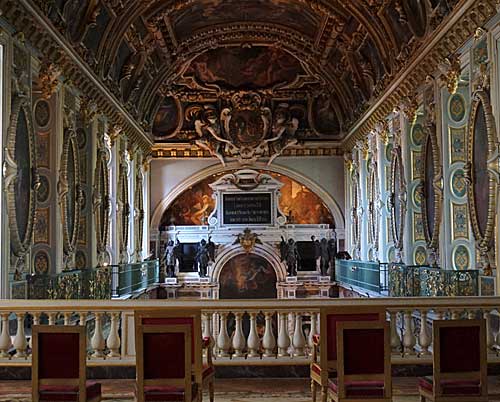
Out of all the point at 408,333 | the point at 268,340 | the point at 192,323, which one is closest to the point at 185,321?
the point at 192,323

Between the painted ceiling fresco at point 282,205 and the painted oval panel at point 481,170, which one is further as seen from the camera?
the painted ceiling fresco at point 282,205

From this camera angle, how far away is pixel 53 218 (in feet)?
51.2

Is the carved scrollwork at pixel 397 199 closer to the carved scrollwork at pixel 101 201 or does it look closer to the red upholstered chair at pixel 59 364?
the carved scrollwork at pixel 101 201

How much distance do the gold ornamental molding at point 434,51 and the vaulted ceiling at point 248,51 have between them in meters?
0.33

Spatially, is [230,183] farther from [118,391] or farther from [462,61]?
[118,391]

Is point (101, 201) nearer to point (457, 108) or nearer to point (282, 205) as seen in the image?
point (457, 108)

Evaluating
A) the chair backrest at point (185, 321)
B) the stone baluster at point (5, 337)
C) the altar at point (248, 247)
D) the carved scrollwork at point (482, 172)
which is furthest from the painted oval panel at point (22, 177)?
the altar at point (248, 247)

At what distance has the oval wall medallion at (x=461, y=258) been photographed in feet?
49.0

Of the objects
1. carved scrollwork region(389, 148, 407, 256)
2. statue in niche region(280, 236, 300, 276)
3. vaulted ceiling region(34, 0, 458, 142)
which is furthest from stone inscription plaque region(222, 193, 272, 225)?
carved scrollwork region(389, 148, 407, 256)

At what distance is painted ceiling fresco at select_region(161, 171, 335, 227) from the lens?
30.8 m

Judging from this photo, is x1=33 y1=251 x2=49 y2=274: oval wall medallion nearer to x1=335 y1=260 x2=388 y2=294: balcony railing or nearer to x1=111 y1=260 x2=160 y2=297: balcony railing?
x1=111 y1=260 x2=160 y2=297: balcony railing

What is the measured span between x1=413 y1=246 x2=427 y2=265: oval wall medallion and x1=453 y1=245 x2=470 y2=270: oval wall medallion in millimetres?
2580

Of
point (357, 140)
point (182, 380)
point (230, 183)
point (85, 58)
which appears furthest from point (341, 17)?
point (182, 380)

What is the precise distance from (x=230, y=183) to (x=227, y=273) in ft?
12.2
